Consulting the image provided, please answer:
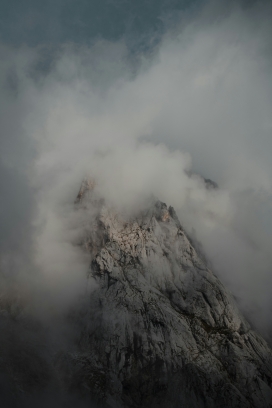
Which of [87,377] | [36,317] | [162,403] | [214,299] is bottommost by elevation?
[162,403]

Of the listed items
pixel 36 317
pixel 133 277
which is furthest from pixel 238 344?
pixel 36 317

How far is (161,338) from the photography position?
150875 mm

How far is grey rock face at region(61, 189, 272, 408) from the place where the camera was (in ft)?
440

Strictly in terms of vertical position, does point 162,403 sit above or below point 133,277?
below

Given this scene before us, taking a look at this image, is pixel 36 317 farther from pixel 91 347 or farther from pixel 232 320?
pixel 232 320

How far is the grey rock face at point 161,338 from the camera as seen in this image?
440 feet

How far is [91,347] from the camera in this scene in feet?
494

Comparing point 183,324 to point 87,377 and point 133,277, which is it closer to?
point 133,277

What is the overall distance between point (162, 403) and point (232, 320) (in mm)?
62664

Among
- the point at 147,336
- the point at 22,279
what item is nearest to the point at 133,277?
the point at 147,336

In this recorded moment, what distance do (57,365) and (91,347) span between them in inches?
741

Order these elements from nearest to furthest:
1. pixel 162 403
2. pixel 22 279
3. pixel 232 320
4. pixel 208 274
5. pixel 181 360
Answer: pixel 162 403 < pixel 181 360 < pixel 232 320 < pixel 208 274 < pixel 22 279

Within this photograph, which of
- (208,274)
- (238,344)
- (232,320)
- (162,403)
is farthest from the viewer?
(208,274)

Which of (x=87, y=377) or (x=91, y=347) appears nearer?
(x=87, y=377)
